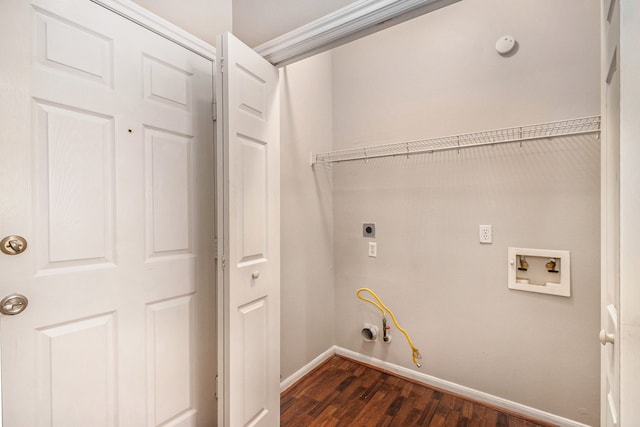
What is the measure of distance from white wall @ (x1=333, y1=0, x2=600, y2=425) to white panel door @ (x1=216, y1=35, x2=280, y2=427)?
103 centimetres

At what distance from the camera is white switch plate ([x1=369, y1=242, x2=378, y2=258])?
2309 mm

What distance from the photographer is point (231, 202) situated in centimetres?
124

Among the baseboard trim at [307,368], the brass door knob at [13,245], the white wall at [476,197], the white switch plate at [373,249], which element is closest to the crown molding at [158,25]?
the brass door knob at [13,245]

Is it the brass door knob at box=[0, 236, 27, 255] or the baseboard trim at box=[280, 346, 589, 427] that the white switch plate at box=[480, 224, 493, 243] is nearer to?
the baseboard trim at box=[280, 346, 589, 427]

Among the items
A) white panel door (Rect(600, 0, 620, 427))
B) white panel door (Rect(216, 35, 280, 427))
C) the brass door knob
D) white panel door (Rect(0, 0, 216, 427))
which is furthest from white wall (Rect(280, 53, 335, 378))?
white panel door (Rect(600, 0, 620, 427))

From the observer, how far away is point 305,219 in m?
2.23

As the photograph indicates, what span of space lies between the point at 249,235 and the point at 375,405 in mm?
1434

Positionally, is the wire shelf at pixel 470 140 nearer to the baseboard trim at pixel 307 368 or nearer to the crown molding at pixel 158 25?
the crown molding at pixel 158 25

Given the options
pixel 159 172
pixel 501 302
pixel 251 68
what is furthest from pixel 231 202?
pixel 501 302

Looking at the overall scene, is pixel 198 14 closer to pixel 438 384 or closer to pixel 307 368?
pixel 307 368

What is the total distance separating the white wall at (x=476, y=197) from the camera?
63.0 inches

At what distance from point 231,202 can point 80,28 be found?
2.67ft

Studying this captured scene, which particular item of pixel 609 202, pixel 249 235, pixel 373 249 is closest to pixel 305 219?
pixel 373 249

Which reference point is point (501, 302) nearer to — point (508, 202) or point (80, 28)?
point (508, 202)
